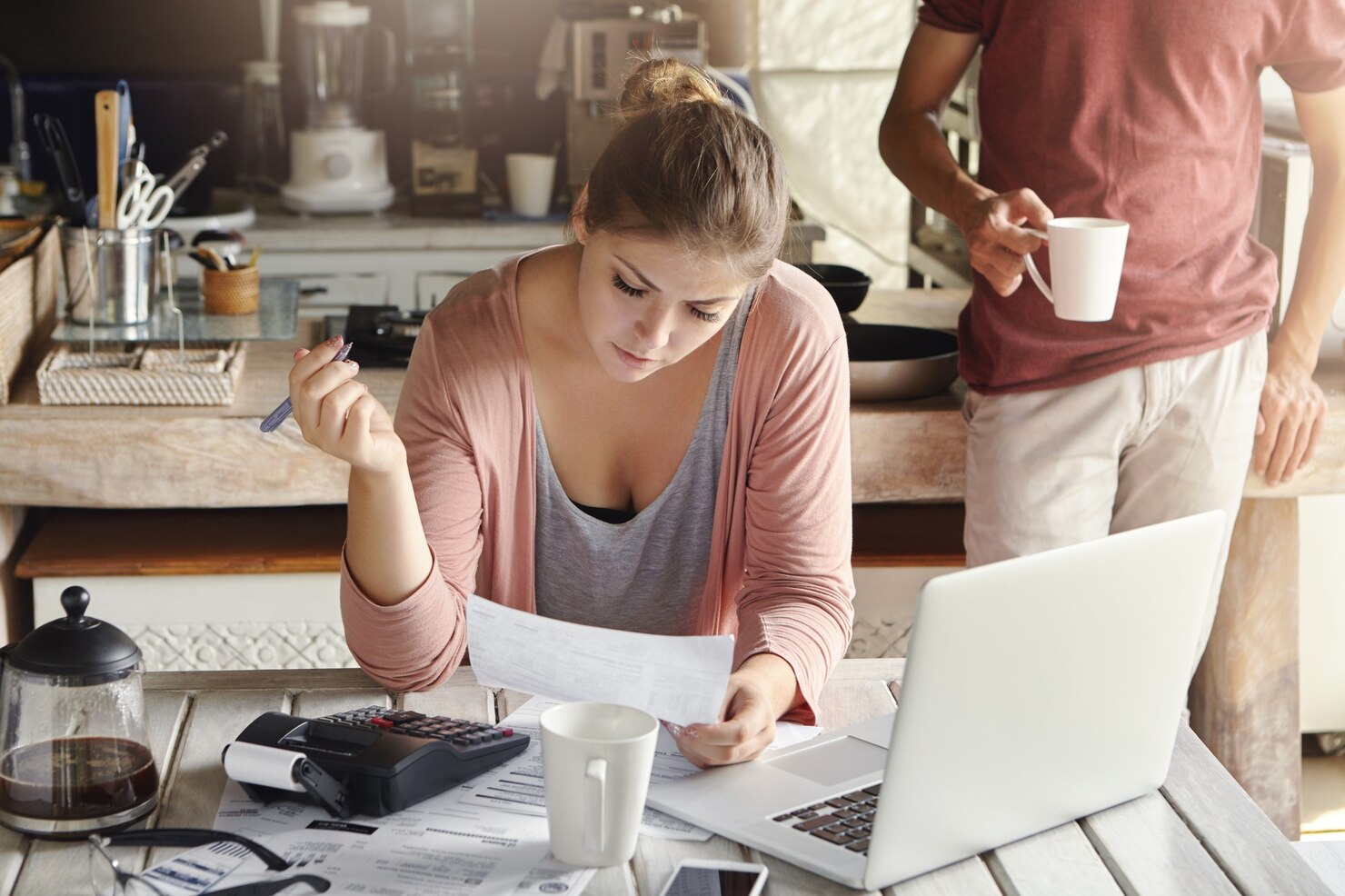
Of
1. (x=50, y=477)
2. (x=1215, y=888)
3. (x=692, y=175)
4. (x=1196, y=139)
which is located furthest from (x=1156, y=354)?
(x=50, y=477)

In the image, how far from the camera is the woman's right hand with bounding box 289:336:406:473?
3.69 feet

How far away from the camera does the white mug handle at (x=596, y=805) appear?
0.94 m

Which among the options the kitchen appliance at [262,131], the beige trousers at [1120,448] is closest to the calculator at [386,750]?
the beige trousers at [1120,448]

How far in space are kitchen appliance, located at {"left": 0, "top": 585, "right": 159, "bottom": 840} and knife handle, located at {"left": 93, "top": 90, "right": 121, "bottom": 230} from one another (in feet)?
4.23

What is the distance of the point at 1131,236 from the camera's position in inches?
72.7

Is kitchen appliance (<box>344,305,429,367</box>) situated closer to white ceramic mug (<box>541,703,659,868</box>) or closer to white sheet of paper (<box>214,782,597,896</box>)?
white sheet of paper (<box>214,782,597,896</box>)

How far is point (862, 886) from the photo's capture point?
3.21ft

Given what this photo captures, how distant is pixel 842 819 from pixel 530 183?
2.75 m

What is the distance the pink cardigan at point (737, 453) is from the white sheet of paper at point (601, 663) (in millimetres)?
165

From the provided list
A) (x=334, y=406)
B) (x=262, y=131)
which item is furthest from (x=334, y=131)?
(x=334, y=406)

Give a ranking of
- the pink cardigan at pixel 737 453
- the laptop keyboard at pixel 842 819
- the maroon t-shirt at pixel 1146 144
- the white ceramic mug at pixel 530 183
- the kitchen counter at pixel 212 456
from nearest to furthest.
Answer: the laptop keyboard at pixel 842 819
the pink cardigan at pixel 737 453
the maroon t-shirt at pixel 1146 144
the kitchen counter at pixel 212 456
the white ceramic mug at pixel 530 183

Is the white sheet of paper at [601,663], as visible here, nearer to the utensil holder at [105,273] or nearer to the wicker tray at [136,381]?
the wicker tray at [136,381]

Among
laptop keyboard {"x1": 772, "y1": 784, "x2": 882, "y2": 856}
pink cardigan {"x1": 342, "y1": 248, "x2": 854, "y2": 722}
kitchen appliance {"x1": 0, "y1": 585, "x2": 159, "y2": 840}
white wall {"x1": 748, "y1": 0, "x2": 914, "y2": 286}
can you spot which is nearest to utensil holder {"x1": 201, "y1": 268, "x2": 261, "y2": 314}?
pink cardigan {"x1": 342, "y1": 248, "x2": 854, "y2": 722}

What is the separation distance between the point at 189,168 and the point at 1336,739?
2.27 metres
